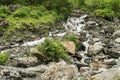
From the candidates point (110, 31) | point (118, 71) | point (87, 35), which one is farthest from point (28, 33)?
point (118, 71)

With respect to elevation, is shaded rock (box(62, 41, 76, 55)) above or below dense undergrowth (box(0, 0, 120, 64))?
above

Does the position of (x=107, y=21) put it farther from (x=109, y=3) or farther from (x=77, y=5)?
(x=77, y=5)

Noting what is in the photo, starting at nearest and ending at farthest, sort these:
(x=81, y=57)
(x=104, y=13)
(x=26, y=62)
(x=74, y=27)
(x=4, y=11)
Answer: (x=26, y=62) → (x=81, y=57) → (x=4, y=11) → (x=74, y=27) → (x=104, y=13)

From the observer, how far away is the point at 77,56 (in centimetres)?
2395

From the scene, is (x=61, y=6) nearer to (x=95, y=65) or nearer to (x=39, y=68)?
(x=95, y=65)

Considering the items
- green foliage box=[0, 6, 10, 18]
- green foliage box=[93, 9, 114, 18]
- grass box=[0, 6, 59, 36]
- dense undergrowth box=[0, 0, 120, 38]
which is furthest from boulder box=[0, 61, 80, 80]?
green foliage box=[93, 9, 114, 18]

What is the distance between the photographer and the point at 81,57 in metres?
23.9

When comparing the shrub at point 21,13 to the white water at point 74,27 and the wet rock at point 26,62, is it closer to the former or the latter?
the white water at point 74,27

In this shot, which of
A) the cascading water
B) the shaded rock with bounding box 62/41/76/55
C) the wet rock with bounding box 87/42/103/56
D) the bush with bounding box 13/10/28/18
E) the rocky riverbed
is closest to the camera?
the rocky riverbed

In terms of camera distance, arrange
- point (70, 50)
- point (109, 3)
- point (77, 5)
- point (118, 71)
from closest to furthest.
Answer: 1. point (118, 71)
2. point (70, 50)
3. point (109, 3)
4. point (77, 5)

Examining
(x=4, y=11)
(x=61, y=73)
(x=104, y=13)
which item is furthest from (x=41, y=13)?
(x=61, y=73)

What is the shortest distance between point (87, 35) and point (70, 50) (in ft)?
22.3

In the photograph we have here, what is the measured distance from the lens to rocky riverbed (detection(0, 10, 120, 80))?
643 inches

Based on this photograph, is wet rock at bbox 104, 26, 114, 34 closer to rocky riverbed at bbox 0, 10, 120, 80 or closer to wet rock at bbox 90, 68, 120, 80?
rocky riverbed at bbox 0, 10, 120, 80
